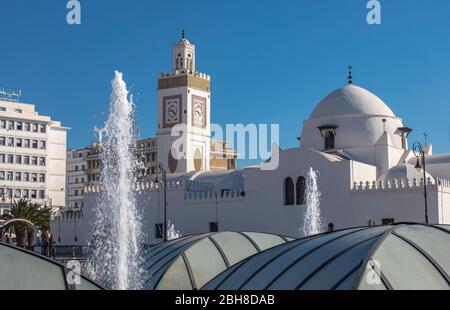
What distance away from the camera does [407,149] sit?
40531mm

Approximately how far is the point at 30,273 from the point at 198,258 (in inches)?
207

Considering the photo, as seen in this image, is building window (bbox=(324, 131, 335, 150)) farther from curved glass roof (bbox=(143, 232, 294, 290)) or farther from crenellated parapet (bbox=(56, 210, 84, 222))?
curved glass roof (bbox=(143, 232, 294, 290))

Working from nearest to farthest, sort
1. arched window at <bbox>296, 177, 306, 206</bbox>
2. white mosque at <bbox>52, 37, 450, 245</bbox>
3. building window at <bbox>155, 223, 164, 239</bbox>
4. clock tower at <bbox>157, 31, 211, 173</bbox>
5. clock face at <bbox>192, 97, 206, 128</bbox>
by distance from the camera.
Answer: white mosque at <bbox>52, 37, 450, 245</bbox>
arched window at <bbox>296, 177, 306, 206</bbox>
building window at <bbox>155, 223, 164, 239</bbox>
clock tower at <bbox>157, 31, 211, 173</bbox>
clock face at <bbox>192, 97, 206, 128</bbox>

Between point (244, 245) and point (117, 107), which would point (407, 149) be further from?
point (244, 245)

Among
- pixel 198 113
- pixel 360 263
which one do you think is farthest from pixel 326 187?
pixel 360 263

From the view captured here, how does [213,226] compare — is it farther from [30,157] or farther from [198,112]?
[30,157]

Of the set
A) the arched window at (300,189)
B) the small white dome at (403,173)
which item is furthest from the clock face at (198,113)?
the small white dome at (403,173)

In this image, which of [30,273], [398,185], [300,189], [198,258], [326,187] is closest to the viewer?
[30,273]

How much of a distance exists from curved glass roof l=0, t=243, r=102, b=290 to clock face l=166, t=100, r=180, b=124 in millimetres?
48165

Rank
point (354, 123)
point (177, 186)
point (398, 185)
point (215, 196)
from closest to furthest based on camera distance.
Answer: point (398, 185) < point (215, 196) < point (354, 123) < point (177, 186)

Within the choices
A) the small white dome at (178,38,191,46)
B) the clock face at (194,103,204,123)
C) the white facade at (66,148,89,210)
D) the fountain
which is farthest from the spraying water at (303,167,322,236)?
the white facade at (66,148,89,210)

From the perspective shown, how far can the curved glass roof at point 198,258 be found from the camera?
11.0 m

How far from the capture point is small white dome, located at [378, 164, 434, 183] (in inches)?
1379

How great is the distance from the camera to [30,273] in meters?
6.17
